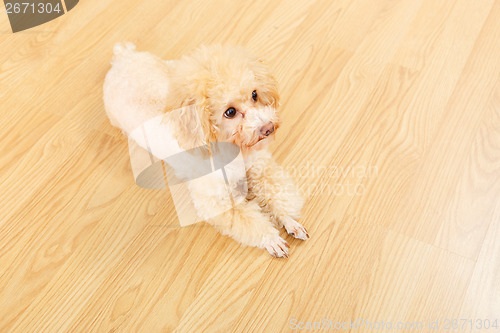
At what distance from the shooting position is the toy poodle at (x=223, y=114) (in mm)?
898

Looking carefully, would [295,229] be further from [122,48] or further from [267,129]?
[122,48]

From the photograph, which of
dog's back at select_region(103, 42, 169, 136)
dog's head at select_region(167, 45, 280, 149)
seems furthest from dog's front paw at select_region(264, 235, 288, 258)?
dog's back at select_region(103, 42, 169, 136)

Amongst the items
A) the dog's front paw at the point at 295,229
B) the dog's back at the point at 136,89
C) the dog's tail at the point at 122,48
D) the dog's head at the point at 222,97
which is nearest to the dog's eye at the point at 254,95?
the dog's head at the point at 222,97

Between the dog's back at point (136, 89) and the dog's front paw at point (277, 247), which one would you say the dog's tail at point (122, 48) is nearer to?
the dog's back at point (136, 89)

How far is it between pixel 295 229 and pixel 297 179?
194 millimetres

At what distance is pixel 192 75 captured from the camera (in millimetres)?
895

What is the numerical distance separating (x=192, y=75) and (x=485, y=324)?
38.6 inches

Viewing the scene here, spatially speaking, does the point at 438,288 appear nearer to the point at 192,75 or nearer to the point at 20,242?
the point at 192,75

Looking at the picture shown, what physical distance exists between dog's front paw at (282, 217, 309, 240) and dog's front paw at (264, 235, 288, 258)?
5cm

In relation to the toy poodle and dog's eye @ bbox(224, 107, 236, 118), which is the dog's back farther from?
dog's eye @ bbox(224, 107, 236, 118)

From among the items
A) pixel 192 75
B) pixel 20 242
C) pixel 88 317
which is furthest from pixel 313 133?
pixel 20 242

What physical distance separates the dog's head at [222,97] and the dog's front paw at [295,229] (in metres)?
0.28

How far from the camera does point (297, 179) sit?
1.24 metres

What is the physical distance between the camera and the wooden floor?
1.04 m
